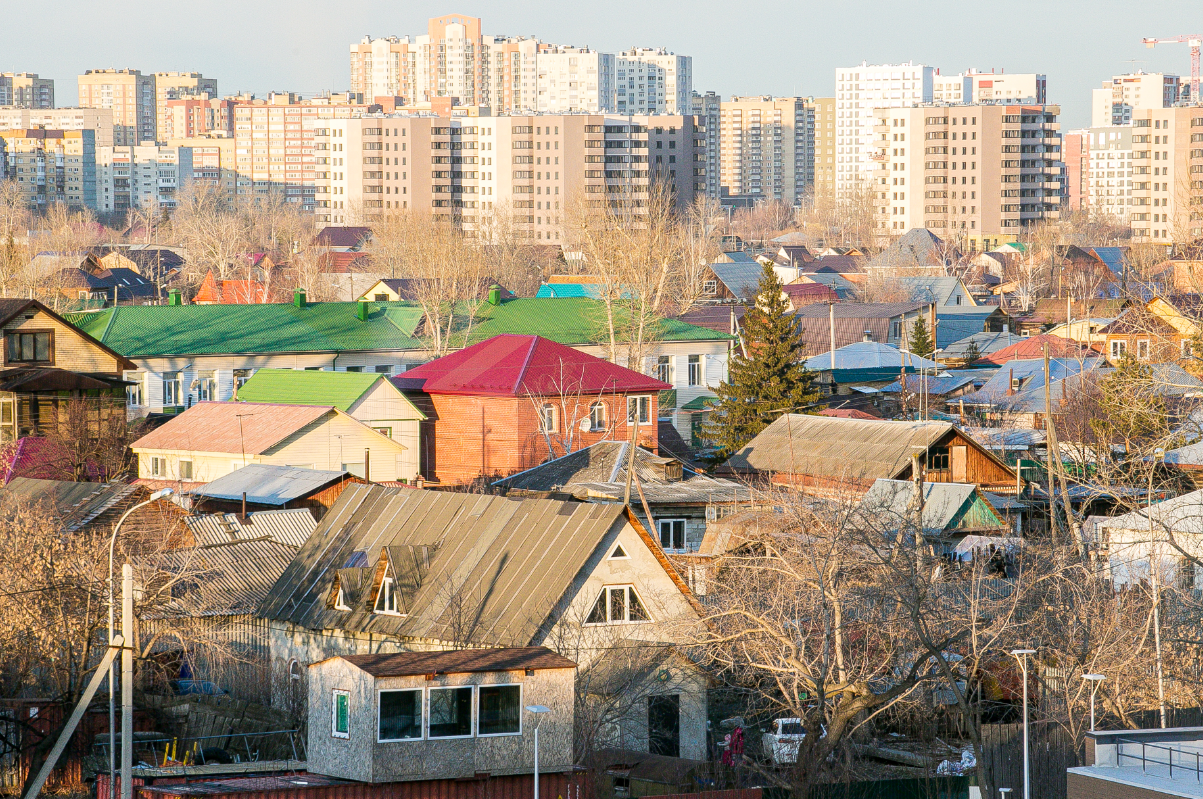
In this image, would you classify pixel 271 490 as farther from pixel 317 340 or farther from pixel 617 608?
pixel 317 340

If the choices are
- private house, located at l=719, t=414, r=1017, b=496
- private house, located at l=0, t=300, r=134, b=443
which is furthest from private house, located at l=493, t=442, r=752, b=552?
private house, located at l=0, t=300, r=134, b=443

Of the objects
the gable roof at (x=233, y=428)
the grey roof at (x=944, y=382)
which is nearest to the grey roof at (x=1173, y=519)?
the gable roof at (x=233, y=428)

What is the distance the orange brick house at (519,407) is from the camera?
42.3 meters

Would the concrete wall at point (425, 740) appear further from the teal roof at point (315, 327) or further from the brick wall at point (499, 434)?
the teal roof at point (315, 327)

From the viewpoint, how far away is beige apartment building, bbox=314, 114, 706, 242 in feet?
461

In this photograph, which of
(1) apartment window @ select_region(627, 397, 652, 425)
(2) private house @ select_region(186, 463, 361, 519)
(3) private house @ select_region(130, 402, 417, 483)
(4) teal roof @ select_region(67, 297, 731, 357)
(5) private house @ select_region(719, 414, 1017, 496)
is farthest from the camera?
(4) teal roof @ select_region(67, 297, 731, 357)

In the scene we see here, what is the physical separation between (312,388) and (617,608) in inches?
909

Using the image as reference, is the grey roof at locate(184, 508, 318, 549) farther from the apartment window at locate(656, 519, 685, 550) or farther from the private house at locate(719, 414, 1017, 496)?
the private house at locate(719, 414, 1017, 496)

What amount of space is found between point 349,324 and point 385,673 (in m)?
39.2

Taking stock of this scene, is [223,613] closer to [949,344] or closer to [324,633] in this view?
[324,633]

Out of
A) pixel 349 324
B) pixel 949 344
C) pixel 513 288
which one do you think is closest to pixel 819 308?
pixel 949 344

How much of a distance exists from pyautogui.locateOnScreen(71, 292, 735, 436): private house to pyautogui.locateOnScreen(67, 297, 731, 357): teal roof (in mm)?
35

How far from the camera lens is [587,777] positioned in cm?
1864

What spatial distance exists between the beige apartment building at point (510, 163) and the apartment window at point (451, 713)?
114 m
